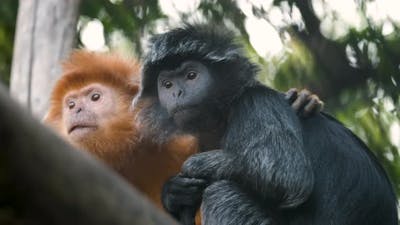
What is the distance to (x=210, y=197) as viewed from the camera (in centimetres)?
419

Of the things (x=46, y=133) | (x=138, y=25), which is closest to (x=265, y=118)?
(x=46, y=133)

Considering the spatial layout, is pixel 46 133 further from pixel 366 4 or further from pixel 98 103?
pixel 366 4

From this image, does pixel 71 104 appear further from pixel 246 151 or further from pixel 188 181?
pixel 246 151

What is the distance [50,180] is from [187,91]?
10.8 ft

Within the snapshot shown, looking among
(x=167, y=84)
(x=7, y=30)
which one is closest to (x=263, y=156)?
(x=167, y=84)

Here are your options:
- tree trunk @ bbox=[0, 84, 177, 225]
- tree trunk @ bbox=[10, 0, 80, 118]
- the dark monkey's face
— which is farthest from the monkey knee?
tree trunk @ bbox=[0, 84, 177, 225]

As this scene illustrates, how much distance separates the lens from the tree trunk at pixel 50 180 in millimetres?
1131

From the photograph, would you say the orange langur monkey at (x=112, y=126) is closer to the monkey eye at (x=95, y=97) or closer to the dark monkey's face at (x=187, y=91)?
the monkey eye at (x=95, y=97)

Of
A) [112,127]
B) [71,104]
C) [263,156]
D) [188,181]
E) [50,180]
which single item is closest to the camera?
[50,180]

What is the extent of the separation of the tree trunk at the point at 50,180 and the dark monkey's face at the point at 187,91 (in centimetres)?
320

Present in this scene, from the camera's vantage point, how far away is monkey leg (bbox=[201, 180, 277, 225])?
13.6 ft

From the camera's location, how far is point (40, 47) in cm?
630

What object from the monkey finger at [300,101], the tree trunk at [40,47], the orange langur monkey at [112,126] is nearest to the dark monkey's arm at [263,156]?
the monkey finger at [300,101]

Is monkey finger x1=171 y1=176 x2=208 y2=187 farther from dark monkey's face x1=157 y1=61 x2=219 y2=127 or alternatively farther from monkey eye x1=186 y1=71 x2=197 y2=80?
monkey eye x1=186 y1=71 x2=197 y2=80
